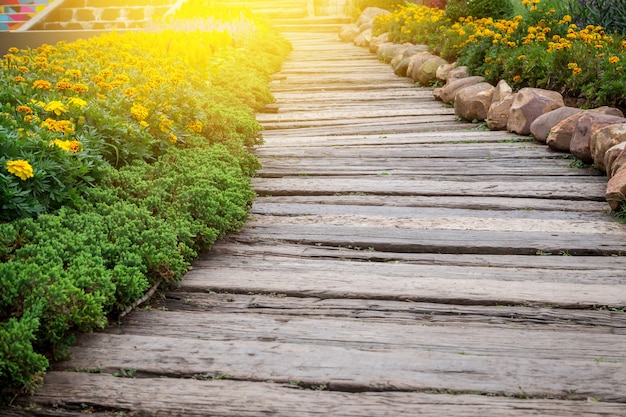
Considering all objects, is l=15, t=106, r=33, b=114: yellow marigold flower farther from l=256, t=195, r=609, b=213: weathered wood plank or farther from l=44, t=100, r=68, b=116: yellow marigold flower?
l=256, t=195, r=609, b=213: weathered wood plank

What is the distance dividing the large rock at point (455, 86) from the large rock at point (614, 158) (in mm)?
2968

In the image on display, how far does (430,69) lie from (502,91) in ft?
8.36

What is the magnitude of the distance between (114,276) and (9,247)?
48 centimetres

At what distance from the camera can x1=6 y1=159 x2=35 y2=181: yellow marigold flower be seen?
2832 millimetres

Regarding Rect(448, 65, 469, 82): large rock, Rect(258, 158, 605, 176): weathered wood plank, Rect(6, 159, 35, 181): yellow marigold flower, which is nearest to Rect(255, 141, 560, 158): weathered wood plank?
Rect(258, 158, 605, 176): weathered wood plank

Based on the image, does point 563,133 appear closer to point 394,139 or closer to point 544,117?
point 544,117

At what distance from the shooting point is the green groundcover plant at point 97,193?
7.85 ft

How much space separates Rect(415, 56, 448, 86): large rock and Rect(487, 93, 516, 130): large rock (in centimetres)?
275

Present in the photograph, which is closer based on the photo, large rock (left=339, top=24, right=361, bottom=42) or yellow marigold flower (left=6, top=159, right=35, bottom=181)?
yellow marigold flower (left=6, top=159, right=35, bottom=181)

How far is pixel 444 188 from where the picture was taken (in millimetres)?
4668

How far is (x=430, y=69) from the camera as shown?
29.4ft

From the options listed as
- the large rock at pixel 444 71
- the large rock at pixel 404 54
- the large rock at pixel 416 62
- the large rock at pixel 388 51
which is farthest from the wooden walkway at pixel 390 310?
the large rock at pixel 388 51

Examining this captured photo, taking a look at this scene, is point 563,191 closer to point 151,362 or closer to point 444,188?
point 444,188

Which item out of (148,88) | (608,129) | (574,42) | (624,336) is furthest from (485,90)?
(624,336)
